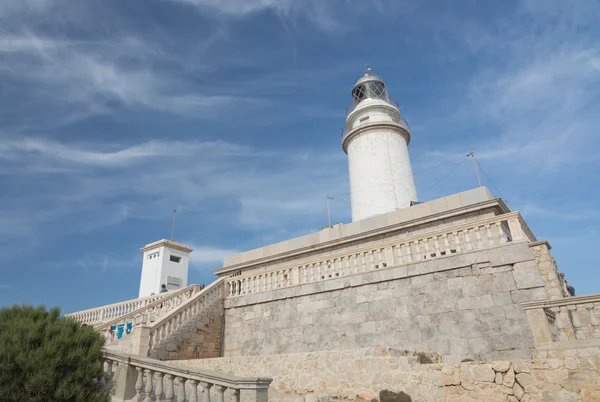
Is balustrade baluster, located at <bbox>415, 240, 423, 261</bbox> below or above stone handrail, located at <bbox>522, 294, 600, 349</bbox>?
above

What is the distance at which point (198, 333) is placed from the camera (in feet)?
42.3

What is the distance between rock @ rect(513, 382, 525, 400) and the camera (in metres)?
6.15

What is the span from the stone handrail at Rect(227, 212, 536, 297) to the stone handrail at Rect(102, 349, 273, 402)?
6.39 metres

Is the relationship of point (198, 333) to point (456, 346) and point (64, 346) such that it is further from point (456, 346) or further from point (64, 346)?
point (456, 346)

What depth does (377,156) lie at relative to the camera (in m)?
20.5

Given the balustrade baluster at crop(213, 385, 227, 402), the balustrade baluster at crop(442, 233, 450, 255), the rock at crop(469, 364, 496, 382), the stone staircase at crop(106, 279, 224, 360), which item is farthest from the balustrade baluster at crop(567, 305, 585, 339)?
the stone staircase at crop(106, 279, 224, 360)

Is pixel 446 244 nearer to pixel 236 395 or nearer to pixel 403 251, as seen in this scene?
pixel 403 251

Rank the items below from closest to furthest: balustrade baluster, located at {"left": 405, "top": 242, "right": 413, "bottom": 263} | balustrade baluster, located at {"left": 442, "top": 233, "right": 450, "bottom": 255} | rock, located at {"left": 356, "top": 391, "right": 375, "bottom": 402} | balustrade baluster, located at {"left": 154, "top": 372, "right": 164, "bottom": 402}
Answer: balustrade baluster, located at {"left": 154, "top": 372, "right": 164, "bottom": 402}
rock, located at {"left": 356, "top": 391, "right": 375, "bottom": 402}
balustrade baluster, located at {"left": 442, "top": 233, "right": 450, "bottom": 255}
balustrade baluster, located at {"left": 405, "top": 242, "right": 413, "bottom": 263}

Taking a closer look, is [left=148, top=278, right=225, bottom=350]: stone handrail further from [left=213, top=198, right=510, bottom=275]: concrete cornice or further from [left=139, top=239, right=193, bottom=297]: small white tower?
[left=139, top=239, right=193, bottom=297]: small white tower

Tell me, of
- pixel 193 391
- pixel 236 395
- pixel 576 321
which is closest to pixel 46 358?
pixel 193 391

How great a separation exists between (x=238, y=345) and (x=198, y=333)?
55.4 inches

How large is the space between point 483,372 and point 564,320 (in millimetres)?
1595

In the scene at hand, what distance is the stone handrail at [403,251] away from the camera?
9602mm

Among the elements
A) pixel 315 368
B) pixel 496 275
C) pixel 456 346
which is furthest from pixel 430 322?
pixel 315 368
